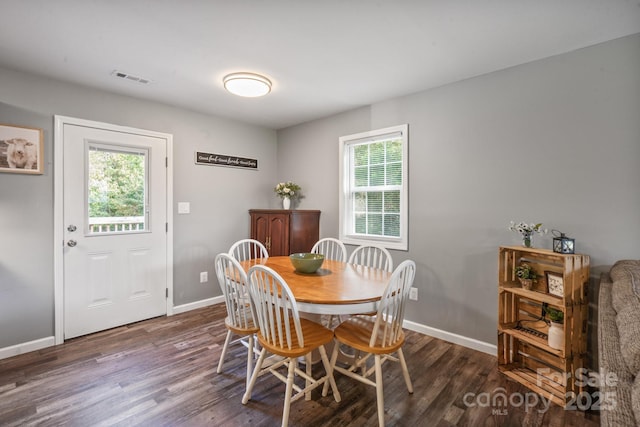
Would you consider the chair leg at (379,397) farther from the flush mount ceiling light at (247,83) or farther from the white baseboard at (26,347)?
the white baseboard at (26,347)

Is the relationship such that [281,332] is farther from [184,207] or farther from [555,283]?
[184,207]

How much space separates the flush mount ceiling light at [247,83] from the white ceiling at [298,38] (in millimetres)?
66

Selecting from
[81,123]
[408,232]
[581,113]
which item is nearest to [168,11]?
[81,123]

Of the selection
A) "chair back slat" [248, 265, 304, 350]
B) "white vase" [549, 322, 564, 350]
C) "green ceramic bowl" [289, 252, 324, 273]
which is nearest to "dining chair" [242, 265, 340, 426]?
"chair back slat" [248, 265, 304, 350]

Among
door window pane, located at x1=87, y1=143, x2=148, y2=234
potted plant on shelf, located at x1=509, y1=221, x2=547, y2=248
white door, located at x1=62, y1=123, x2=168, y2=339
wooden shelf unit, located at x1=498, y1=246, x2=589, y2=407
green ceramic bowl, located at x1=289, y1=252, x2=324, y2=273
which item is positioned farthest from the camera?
door window pane, located at x1=87, y1=143, x2=148, y2=234

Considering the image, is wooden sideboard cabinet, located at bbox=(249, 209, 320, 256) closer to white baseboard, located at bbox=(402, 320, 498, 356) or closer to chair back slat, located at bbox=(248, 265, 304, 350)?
white baseboard, located at bbox=(402, 320, 498, 356)

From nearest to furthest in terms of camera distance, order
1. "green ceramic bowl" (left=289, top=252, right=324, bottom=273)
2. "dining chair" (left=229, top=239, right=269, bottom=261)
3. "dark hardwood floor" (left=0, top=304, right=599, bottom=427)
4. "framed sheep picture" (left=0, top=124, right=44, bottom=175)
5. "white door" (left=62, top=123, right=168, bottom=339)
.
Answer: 1. "dark hardwood floor" (left=0, top=304, right=599, bottom=427)
2. "green ceramic bowl" (left=289, top=252, right=324, bottom=273)
3. "framed sheep picture" (left=0, top=124, right=44, bottom=175)
4. "white door" (left=62, top=123, right=168, bottom=339)
5. "dining chair" (left=229, top=239, right=269, bottom=261)

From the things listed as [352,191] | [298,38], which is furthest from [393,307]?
[352,191]

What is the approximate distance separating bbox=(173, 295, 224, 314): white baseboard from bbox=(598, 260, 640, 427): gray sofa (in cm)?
356

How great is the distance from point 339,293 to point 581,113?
213cm

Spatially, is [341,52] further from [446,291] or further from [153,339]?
[153,339]

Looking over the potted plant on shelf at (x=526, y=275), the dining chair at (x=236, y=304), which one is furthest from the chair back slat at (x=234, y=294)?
the potted plant on shelf at (x=526, y=275)

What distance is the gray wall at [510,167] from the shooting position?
1931 millimetres

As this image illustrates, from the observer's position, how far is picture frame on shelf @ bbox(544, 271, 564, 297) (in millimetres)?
1949
